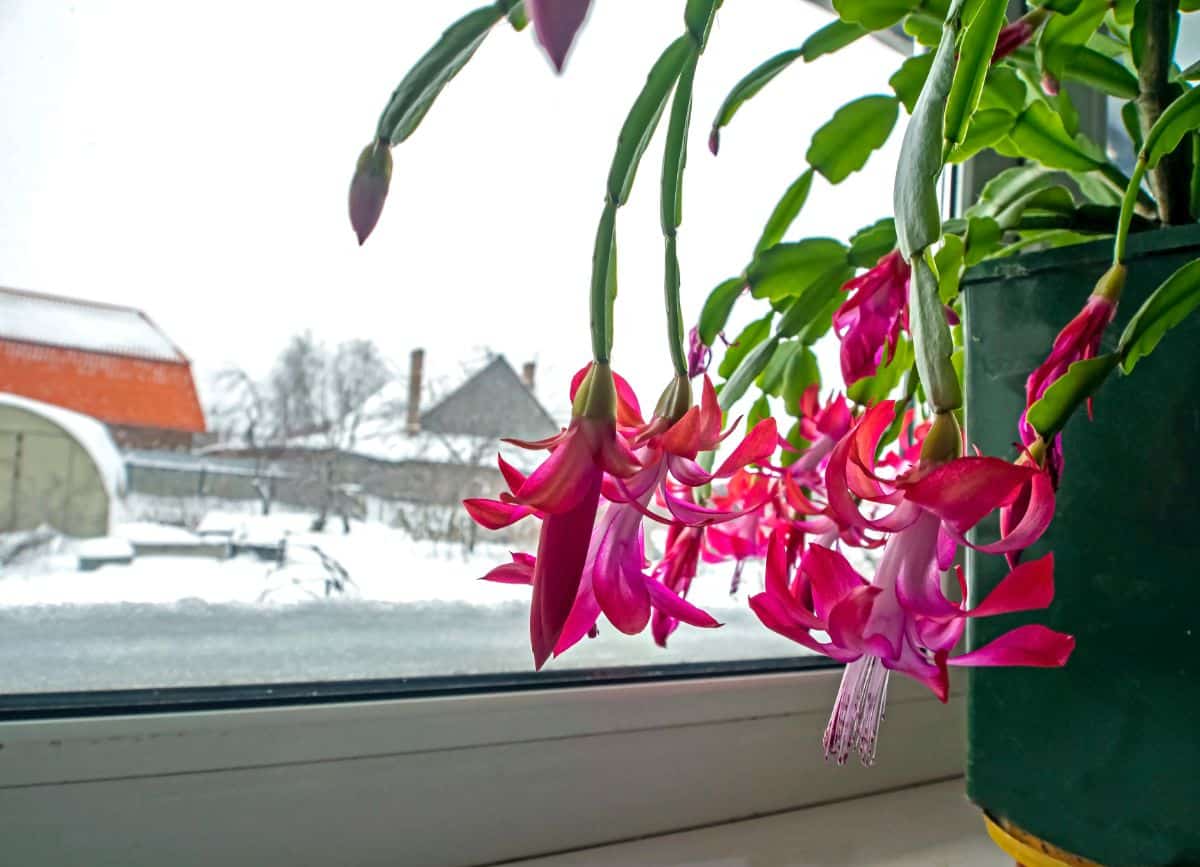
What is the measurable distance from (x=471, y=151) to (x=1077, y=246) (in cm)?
48

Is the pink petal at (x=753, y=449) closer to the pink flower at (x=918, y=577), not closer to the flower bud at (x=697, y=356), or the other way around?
the pink flower at (x=918, y=577)

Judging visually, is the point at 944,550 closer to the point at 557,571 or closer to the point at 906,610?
the point at 906,610

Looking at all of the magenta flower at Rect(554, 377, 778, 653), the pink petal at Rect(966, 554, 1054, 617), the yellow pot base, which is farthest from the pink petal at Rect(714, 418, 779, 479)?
the yellow pot base

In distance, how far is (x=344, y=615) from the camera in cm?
66

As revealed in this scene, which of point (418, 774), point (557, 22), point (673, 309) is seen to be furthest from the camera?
point (418, 774)

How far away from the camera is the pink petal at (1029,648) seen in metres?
0.32

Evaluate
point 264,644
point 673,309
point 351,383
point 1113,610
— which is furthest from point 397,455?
point 1113,610

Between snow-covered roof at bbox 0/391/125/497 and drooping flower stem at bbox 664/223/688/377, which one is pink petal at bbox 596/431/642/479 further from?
snow-covered roof at bbox 0/391/125/497

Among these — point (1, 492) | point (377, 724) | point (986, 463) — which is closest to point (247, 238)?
point (1, 492)

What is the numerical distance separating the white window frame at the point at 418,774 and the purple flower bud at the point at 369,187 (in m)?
0.35

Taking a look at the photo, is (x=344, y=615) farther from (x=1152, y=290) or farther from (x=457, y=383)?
(x=1152, y=290)

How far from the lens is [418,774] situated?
578mm

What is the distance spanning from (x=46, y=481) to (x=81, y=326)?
0.35 ft

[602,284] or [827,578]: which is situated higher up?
[602,284]
